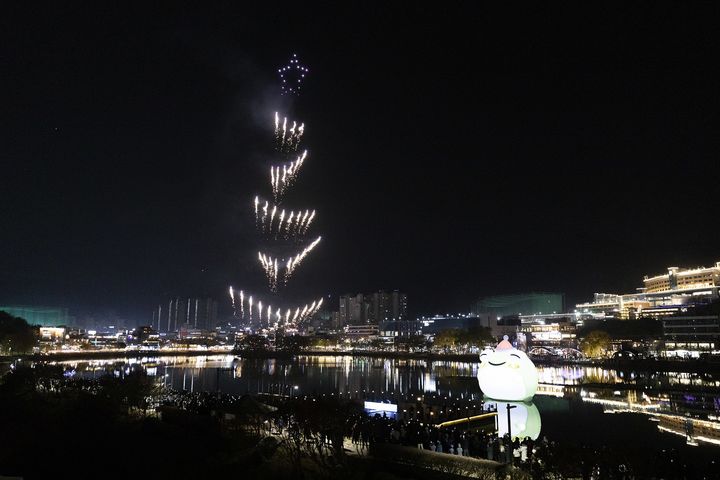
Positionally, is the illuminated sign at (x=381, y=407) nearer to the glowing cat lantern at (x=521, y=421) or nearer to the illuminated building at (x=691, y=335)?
the glowing cat lantern at (x=521, y=421)

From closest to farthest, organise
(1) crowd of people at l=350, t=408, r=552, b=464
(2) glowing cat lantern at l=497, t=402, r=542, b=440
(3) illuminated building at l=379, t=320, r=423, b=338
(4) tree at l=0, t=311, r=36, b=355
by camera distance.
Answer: (1) crowd of people at l=350, t=408, r=552, b=464 < (2) glowing cat lantern at l=497, t=402, r=542, b=440 < (4) tree at l=0, t=311, r=36, b=355 < (3) illuminated building at l=379, t=320, r=423, b=338

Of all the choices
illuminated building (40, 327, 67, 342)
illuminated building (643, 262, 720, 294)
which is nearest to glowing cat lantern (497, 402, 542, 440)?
illuminated building (643, 262, 720, 294)

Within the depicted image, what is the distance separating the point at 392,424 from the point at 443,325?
4174 inches

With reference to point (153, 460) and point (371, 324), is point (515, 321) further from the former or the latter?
point (153, 460)

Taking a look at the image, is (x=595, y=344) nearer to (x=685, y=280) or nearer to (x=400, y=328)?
(x=685, y=280)

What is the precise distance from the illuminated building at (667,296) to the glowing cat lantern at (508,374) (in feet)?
180

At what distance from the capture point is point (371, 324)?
14638 centimetres

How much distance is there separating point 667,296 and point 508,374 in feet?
238

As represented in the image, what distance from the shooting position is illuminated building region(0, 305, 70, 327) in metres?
103

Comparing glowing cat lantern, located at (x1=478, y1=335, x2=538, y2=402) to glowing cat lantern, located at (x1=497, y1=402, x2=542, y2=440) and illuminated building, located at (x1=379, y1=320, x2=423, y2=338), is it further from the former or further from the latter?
illuminated building, located at (x1=379, y1=320, x2=423, y2=338)

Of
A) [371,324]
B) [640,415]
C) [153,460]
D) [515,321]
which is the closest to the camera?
[153,460]

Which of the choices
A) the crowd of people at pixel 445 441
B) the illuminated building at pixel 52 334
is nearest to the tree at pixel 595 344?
the crowd of people at pixel 445 441

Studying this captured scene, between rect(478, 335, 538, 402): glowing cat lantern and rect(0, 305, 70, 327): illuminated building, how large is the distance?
361 feet

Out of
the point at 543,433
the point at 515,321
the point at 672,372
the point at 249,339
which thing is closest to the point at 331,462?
the point at 543,433
